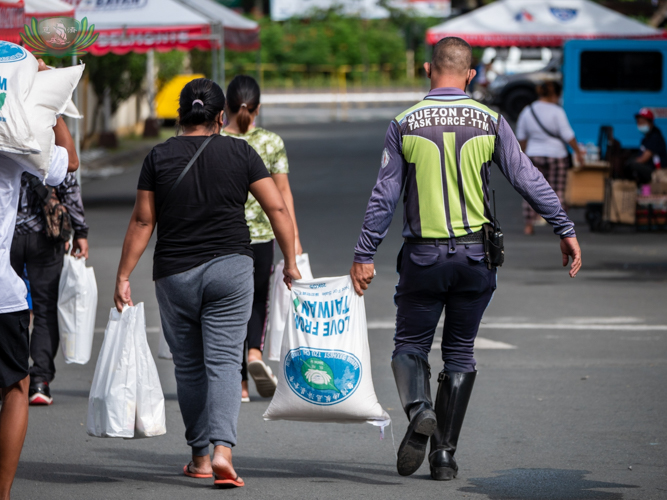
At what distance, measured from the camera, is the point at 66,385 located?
685cm

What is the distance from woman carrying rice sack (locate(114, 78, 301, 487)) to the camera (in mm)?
4578

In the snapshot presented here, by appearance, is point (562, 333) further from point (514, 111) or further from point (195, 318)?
point (514, 111)

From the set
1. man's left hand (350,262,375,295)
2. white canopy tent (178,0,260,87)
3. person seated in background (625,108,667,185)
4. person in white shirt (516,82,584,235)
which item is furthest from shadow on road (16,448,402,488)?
white canopy tent (178,0,260,87)

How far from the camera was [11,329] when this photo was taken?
4160 millimetres

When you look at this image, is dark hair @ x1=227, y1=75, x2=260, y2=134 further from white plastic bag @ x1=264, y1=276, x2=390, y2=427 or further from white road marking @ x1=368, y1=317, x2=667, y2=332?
white road marking @ x1=368, y1=317, x2=667, y2=332

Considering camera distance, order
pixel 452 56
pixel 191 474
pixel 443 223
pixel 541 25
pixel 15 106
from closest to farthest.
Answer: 1. pixel 15 106
2. pixel 443 223
3. pixel 452 56
4. pixel 191 474
5. pixel 541 25

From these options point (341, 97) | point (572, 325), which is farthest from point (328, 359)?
point (341, 97)

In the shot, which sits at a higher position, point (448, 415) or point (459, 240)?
point (459, 240)

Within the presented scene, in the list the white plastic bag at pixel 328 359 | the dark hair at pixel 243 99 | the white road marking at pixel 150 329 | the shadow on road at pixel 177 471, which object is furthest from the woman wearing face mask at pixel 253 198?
the white road marking at pixel 150 329

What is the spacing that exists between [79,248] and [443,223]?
2.66 m

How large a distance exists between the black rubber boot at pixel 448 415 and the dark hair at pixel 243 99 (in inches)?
82.6

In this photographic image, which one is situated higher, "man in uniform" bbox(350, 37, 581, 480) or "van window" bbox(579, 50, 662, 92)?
"man in uniform" bbox(350, 37, 581, 480)

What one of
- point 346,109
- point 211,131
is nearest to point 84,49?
point 211,131

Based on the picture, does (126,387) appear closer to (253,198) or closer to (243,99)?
(253,198)
